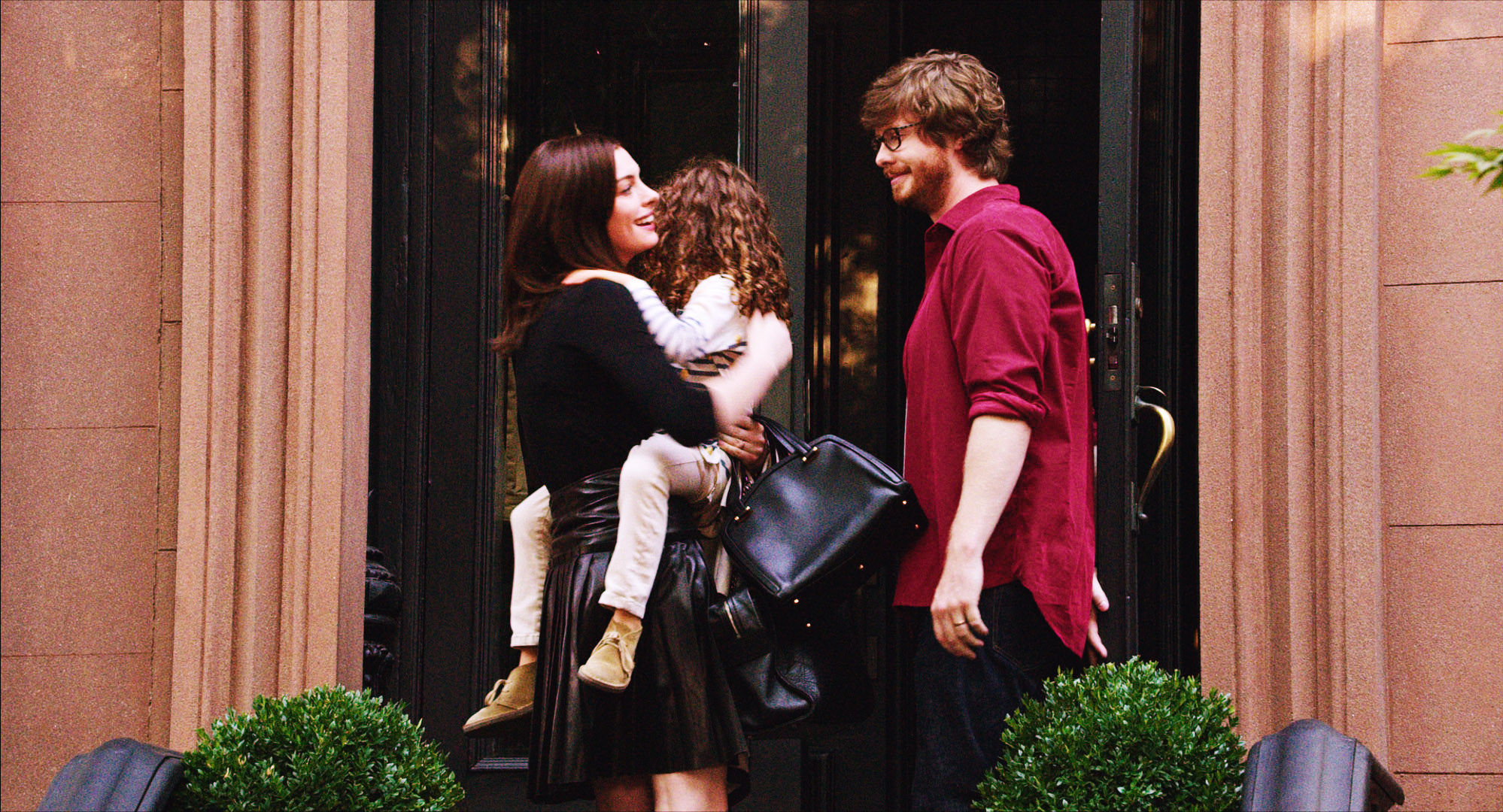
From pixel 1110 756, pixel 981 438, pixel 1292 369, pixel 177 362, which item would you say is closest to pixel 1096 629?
pixel 1110 756

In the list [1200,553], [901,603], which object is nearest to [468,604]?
[901,603]

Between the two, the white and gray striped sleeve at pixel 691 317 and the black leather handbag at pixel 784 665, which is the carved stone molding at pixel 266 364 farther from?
the black leather handbag at pixel 784 665

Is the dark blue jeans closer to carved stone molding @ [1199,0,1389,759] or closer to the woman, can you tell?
the woman

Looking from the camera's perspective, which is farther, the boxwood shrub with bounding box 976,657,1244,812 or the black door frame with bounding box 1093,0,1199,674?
the black door frame with bounding box 1093,0,1199,674

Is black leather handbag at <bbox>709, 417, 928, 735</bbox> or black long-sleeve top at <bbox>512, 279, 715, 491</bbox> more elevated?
black long-sleeve top at <bbox>512, 279, 715, 491</bbox>

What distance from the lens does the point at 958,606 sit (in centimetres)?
285

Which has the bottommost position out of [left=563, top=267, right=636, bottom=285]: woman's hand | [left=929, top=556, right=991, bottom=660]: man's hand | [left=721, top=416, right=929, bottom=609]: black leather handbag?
[left=929, top=556, right=991, bottom=660]: man's hand

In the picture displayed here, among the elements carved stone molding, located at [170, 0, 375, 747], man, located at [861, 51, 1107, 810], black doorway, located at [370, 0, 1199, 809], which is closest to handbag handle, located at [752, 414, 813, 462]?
man, located at [861, 51, 1107, 810]

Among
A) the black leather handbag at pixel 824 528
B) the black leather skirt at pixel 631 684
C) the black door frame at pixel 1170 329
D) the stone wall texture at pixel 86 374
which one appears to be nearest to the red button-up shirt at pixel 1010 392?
the black leather handbag at pixel 824 528

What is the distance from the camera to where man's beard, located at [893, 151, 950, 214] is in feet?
10.4

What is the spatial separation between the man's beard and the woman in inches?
21.3

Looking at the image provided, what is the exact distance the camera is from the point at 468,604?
14.2 ft

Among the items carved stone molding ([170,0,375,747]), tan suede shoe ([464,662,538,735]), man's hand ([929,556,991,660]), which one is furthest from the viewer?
carved stone molding ([170,0,375,747])

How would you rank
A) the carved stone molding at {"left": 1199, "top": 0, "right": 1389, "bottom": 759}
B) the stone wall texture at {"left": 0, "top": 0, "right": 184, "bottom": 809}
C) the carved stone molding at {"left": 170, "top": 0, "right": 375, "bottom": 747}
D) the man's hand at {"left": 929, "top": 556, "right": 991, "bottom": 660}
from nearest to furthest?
the man's hand at {"left": 929, "top": 556, "right": 991, "bottom": 660}
the carved stone molding at {"left": 1199, "top": 0, "right": 1389, "bottom": 759}
the carved stone molding at {"left": 170, "top": 0, "right": 375, "bottom": 747}
the stone wall texture at {"left": 0, "top": 0, "right": 184, "bottom": 809}
